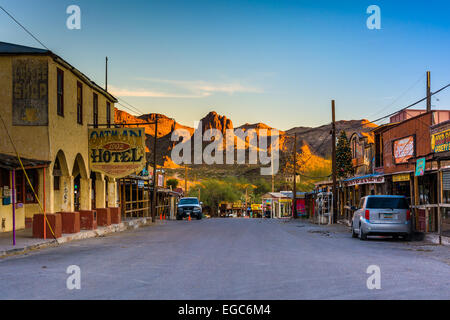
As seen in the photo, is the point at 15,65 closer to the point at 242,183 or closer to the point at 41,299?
the point at 41,299

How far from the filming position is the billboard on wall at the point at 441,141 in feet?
61.4

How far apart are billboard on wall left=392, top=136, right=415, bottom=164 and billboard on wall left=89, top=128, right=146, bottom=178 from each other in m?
13.0

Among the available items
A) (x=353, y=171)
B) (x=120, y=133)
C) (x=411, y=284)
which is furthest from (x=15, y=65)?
(x=353, y=171)

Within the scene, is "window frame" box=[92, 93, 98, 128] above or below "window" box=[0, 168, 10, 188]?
above

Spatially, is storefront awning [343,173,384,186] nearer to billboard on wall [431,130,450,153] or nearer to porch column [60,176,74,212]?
billboard on wall [431,130,450,153]

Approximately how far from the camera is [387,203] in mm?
20297

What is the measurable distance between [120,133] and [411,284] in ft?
59.7

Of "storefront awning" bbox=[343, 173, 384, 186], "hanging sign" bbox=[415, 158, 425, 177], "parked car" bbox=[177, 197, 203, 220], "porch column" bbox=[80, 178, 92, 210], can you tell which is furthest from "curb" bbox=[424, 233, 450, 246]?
"parked car" bbox=[177, 197, 203, 220]

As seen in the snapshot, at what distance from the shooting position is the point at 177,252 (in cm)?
1511

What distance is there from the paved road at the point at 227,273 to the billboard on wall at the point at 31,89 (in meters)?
6.59

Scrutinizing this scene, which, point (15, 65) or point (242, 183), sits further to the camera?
point (242, 183)

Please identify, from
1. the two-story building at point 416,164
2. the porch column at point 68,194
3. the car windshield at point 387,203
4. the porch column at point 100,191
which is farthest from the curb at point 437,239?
the porch column at point 100,191

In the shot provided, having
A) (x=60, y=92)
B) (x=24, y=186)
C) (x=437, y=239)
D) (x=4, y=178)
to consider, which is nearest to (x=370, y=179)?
(x=437, y=239)

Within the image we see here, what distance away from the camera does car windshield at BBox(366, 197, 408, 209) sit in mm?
20234
